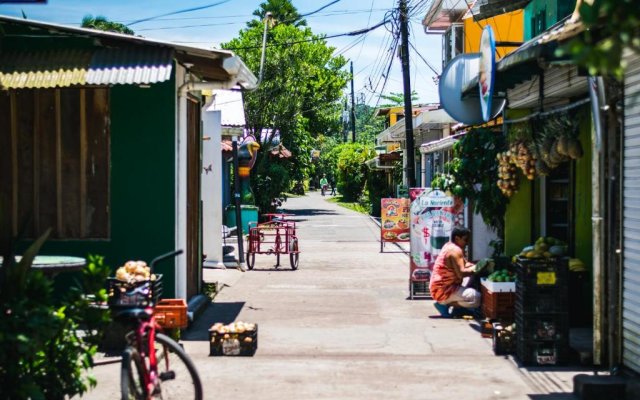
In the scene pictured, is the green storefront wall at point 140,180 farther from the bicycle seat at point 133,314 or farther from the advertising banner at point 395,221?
the advertising banner at point 395,221

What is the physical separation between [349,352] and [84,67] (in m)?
4.35

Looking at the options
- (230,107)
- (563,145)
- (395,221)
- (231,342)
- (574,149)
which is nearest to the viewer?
(231,342)

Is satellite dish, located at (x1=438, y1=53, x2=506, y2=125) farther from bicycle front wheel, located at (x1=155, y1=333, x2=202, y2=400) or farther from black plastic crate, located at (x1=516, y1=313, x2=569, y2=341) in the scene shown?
bicycle front wheel, located at (x1=155, y1=333, x2=202, y2=400)

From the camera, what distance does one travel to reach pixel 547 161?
32.8ft

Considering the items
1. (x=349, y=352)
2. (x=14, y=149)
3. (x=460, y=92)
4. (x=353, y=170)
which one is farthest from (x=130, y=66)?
(x=353, y=170)

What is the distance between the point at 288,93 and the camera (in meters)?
38.0

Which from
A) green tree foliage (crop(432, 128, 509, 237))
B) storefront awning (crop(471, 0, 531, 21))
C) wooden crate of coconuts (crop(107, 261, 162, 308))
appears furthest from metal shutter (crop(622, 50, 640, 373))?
storefront awning (crop(471, 0, 531, 21))

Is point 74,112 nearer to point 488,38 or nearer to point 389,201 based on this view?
point 488,38

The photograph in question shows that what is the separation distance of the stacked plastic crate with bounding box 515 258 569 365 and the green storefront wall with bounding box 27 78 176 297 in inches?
168

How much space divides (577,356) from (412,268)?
16.7 ft

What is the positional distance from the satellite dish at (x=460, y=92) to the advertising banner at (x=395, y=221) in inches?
372

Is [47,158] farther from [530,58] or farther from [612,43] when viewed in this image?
[612,43]

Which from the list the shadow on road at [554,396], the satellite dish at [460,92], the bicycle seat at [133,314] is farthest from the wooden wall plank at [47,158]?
the shadow on road at [554,396]

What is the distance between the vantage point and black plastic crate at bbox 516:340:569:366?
8680 millimetres
